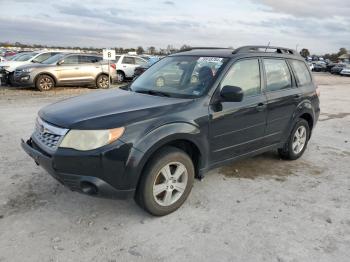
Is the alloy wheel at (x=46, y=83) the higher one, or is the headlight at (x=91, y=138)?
the headlight at (x=91, y=138)

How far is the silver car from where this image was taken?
1503cm

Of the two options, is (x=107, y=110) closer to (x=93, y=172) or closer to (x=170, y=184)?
(x=93, y=172)

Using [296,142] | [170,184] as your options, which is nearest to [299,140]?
[296,142]

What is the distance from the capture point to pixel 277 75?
17.6ft

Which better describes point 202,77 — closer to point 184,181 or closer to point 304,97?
point 184,181

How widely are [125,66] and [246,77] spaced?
1576cm

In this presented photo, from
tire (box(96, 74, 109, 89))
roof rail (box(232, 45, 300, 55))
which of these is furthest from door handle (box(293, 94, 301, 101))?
tire (box(96, 74, 109, 89))

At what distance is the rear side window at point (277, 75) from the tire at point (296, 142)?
2.41 ft

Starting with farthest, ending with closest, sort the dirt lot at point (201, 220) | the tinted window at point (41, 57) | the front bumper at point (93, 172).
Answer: the tinted window at point (41, 57) → the front bumper at point (93, 172) → the dirt lot at point (201, 220)

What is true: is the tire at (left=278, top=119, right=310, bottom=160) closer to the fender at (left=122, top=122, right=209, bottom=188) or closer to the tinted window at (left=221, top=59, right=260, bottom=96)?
the tinted window at (left=221, top=59, right=260, bottom=96)

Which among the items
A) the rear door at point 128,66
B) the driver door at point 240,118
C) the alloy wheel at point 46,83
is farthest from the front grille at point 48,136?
the rear door at point 128,66

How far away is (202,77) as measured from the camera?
4.49 m

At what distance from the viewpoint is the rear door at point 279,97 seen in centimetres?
514

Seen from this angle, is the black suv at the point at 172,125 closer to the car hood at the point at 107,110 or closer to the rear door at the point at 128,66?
the car hood at the point at 107,110
